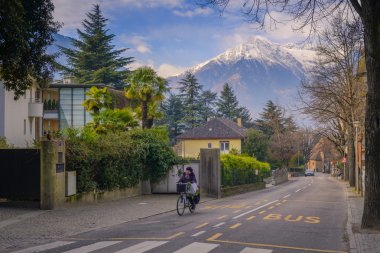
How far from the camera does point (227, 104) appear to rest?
110625mm

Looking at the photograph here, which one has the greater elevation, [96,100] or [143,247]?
[96,100]

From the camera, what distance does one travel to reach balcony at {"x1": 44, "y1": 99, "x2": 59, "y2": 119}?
46.8m

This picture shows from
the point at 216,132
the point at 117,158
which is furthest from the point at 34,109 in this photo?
the point at 216,132

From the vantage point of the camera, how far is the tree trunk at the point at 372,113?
13680 mm

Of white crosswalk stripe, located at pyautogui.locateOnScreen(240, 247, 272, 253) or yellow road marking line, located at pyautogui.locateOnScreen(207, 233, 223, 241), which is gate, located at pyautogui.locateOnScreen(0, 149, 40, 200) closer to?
yellow road marking line, located at pyautogui.locateOnScreen(207, 233, 223, 241)

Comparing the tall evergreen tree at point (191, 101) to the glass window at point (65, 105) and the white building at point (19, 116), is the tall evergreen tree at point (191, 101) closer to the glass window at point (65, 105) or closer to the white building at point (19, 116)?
the glass window at point (65, 105)

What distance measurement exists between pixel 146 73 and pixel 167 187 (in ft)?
32.1

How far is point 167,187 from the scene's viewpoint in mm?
30141

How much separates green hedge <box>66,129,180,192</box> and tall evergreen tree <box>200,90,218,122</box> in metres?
69.0

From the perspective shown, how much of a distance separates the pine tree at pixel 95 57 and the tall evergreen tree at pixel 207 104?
33.3 m

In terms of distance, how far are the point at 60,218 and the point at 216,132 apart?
62.5 meters

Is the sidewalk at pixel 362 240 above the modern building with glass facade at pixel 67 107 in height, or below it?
below

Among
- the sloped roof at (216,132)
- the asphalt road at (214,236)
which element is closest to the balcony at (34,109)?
the asphalt road at (214,236)

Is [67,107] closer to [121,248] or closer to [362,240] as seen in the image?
[121,248]
